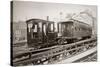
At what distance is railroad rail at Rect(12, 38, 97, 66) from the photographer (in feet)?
5.65

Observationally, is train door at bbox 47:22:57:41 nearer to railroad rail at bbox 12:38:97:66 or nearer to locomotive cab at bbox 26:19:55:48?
locomotive cab at bbox 26:19:55:48

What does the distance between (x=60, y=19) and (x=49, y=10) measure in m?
0.17

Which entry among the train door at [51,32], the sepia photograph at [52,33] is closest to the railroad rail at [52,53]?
the sepia photograph at [52,33]

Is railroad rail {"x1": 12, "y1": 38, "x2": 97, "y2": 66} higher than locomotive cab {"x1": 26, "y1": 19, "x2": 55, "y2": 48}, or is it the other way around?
locomotive cab {"x1": 26, "y1": 19, "x2": 55, "y2": 48}

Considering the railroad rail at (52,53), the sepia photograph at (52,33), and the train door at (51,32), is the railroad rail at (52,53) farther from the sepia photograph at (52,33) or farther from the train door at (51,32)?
the train door at (51,32)

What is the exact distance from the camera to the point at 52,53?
181 cm

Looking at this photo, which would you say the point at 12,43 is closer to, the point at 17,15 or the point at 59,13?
the point at 17,15

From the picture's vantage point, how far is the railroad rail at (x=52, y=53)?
172cm

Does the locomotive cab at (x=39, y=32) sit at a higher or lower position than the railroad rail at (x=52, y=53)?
higher

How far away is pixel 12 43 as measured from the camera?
1687 mm

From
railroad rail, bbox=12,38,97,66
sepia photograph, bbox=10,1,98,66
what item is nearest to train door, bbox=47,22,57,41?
sepia photograph, bbox=10,1,98,66

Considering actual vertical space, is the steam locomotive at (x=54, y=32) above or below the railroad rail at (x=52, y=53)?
above

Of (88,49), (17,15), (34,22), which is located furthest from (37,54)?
(88,49)
